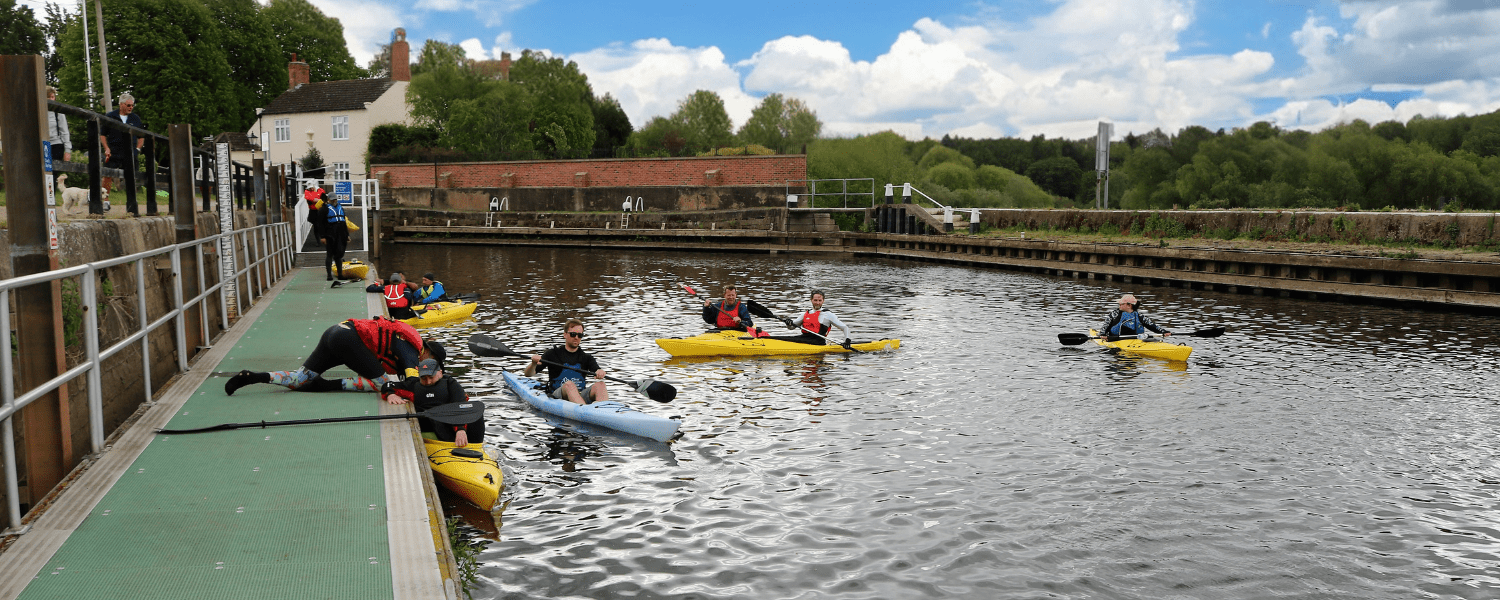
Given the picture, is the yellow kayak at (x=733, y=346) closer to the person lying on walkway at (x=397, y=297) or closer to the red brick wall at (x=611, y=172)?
the person lying on walkway at (x=397, y=297)

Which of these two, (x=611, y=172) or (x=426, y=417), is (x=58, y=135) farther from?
(x=611, y=172)

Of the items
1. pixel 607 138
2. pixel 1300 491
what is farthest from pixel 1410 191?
pixel 607 138

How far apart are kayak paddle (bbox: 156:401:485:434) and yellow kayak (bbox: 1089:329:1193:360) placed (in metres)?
10.1

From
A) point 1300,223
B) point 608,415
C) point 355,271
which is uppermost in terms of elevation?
point 1300,223

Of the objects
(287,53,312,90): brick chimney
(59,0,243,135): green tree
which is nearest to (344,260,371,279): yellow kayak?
(59,0,243,135): green tree

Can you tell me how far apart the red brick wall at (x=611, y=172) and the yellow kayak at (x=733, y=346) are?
2840cm

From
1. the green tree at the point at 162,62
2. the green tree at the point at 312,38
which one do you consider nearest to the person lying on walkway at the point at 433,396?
the green tree at the point at 162,62

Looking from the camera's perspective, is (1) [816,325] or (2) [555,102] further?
(2) [555,102]

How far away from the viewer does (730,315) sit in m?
15.6

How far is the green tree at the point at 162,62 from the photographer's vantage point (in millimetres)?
52344

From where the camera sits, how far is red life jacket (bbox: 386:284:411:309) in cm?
1688

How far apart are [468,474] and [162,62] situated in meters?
57.7

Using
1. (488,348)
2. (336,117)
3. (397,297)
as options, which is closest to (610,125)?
(336,117)

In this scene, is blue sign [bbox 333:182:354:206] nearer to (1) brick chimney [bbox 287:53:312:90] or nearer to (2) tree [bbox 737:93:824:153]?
(1) brick chimney [bbox 287:53:312:90]
